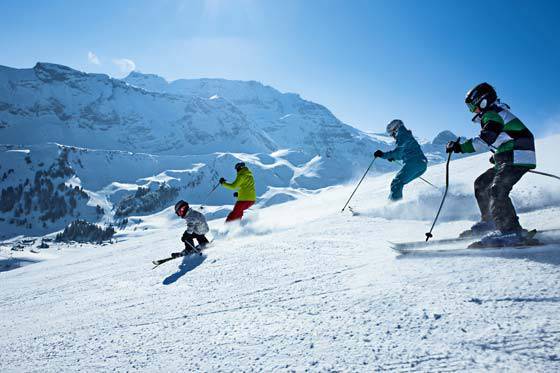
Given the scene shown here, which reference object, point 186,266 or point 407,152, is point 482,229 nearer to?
point 407,152

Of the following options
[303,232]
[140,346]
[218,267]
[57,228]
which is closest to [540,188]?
[303,232]

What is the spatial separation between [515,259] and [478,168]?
7.42 meters

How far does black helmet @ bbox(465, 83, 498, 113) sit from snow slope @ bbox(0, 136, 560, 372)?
Result: 86.2 inches

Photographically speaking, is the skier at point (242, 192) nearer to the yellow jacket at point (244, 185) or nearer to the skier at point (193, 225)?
the yellow jacket at point (244, 185)

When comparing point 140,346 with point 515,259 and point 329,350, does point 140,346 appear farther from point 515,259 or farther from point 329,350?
point 515,259

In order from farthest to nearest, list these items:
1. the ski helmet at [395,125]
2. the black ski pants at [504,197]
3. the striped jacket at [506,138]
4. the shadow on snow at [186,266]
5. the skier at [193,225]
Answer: the ski helmet at [395,125] < the skier at [193,225] < the shadow on snow at [186,266] < the striped jacket at [506,138] < the black ski pants at [504,197]

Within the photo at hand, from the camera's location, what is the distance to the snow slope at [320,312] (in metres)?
2.80

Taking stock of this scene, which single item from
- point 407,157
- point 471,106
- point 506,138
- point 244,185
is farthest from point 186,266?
point 407,157

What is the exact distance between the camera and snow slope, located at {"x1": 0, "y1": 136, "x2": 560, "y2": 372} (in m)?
2.80

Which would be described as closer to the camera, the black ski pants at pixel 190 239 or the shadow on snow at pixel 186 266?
the shadow on snow at pixel 186 266

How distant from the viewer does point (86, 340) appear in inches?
172

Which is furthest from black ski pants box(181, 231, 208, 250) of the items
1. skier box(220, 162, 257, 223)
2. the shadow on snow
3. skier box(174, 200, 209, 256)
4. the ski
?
the ski

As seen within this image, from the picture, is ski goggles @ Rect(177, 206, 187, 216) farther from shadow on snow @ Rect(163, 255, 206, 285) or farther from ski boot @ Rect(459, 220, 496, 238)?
ski boot @ Rect(459, 220, 496, 238)

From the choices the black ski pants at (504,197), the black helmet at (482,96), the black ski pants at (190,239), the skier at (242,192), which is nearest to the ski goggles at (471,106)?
the black helmet at (482,96)
